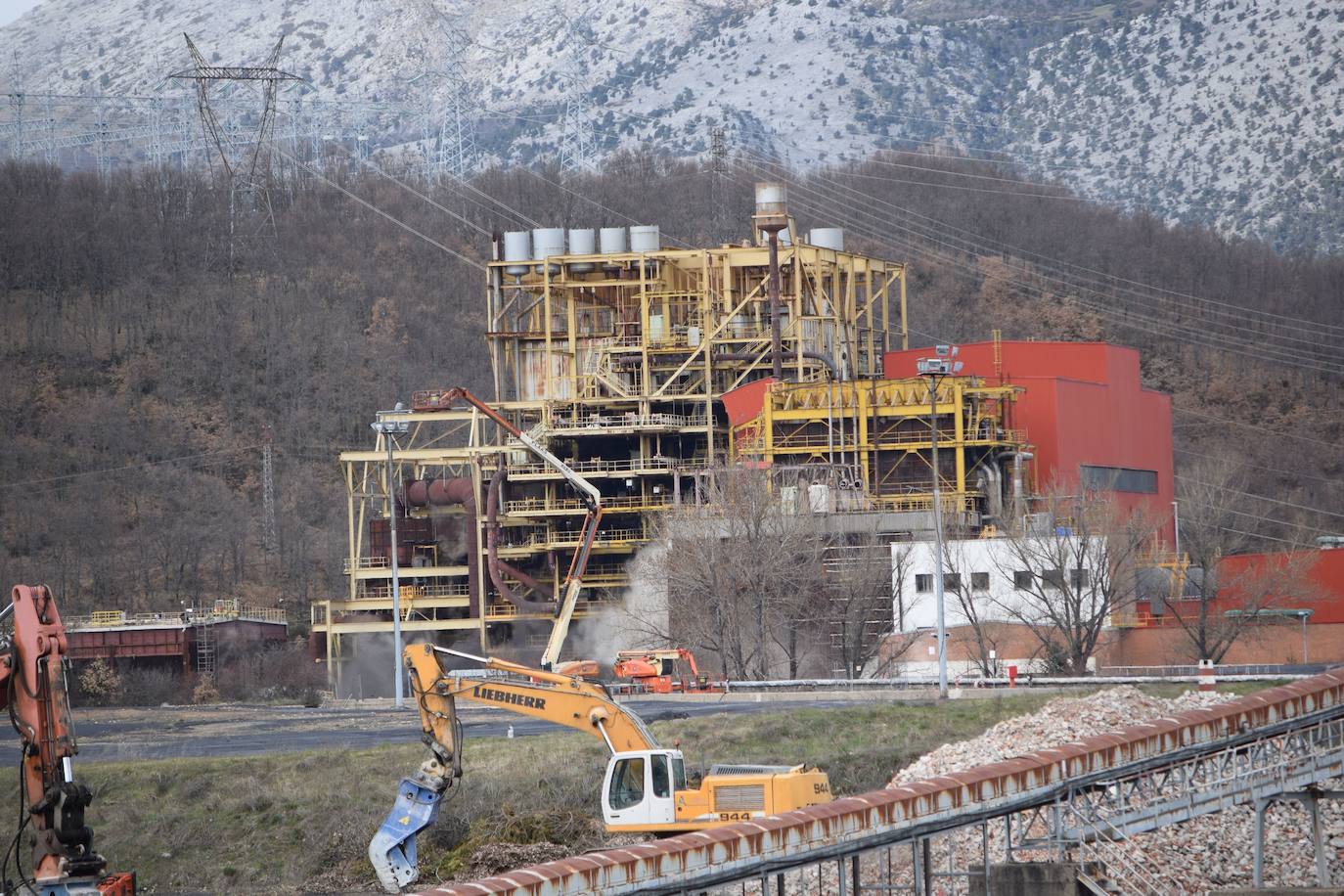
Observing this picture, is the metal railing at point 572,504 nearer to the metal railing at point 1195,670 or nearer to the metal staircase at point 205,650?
the metal staircase at point 205,650

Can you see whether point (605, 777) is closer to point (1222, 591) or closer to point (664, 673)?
point (664, 673)

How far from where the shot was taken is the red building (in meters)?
81.6

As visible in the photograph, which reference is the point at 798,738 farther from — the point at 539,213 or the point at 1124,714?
the point at 539,213

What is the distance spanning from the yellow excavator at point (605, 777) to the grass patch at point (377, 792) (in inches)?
235

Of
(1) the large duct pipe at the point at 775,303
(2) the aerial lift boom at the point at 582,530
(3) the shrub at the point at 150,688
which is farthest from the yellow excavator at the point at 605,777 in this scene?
(1) the large duct pipe at the point at 775,303

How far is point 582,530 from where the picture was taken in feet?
283

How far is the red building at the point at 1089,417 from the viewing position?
8162 centimetres

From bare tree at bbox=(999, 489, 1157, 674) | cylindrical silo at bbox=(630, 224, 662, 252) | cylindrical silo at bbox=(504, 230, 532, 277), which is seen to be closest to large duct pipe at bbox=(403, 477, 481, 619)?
cylindrical silo at bbox=(504, 230, 532, 277)

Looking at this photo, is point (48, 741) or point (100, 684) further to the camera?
point (100, 684)

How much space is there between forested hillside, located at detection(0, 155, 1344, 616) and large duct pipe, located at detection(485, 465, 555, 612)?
1641 cm

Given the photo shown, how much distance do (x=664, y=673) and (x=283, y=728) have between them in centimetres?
1287

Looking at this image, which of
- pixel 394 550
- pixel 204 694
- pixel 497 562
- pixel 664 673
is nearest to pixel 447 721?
pixel 394 550

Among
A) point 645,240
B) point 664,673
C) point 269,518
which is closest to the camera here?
point 664,673

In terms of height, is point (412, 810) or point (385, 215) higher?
point (385, 215)
